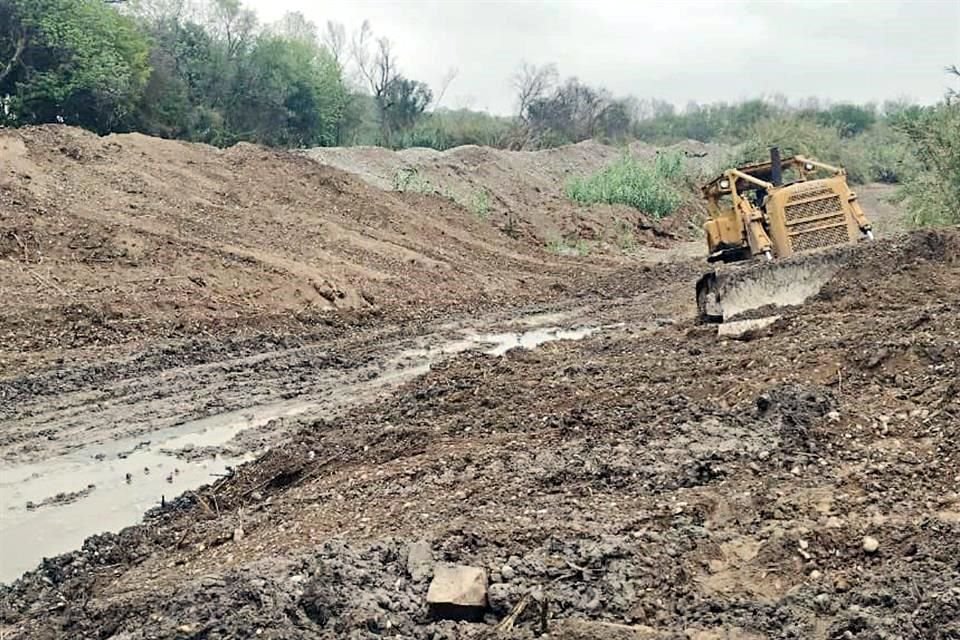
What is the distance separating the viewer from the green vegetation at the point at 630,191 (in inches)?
1070

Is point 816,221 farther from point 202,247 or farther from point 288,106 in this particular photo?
point 288,106

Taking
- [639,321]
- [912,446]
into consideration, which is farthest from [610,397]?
[639,321]

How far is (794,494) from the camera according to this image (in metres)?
4.77

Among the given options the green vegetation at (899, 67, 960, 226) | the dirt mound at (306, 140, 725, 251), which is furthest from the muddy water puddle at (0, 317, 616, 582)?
the dirt mound at (306, 140, 725, 251)

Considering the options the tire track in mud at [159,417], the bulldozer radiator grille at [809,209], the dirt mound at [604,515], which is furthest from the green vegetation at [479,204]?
the dirt mound at [604,515]

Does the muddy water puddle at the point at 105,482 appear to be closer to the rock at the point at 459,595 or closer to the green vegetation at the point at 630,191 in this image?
the rock at the point at 459,595

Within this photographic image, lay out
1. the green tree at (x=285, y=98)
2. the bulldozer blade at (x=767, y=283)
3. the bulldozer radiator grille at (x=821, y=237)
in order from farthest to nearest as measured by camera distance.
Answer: the green tree at (x=285, y=98), the bulldozer radiator grille at (x=821, y=237), the bulldozer blade at (x=767, y=283)

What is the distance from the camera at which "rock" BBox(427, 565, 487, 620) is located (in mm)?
4016

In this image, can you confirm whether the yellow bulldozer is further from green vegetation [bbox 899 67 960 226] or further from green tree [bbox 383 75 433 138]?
green tree [bbox 383 75 433 138]

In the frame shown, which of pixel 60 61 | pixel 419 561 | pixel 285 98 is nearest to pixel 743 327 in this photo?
pixel 419 561

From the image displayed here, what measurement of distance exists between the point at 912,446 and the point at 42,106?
80.8 ft

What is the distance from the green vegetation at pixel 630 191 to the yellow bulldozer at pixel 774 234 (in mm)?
13167

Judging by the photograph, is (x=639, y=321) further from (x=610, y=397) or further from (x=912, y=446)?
(x=912, y=446)

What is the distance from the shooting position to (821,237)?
478 inches
